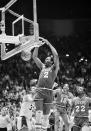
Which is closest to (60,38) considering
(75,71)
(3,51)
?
(75,71)

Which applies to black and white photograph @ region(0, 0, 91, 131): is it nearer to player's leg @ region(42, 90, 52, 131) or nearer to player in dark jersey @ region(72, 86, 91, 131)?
player in dark jersey @ region(72, 86, 91, 131)

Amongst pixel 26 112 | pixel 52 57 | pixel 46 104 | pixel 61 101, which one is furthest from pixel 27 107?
pixel 52 57

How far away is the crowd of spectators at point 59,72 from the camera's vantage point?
21319 millimetres

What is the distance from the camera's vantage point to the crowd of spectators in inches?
839

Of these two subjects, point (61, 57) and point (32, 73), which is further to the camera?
point (61, 57)

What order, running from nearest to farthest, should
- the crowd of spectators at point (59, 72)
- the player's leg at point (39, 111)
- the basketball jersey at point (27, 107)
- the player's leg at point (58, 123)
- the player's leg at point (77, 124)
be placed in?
the player's leg at point (39, 111) < the player's leg at point (77, 124) < the basketball jersey at point (27, 107) < the player's leg at point (58, 123) < the crowd of spectators at point (59, 72)

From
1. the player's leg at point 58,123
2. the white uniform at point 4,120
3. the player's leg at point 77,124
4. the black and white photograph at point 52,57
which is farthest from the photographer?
the black and white photograph at point 52,57

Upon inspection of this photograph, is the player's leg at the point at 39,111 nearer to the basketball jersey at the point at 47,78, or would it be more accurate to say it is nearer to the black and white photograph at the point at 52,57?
the basketball jersey at the point at 47,78

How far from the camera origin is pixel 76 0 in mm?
25438

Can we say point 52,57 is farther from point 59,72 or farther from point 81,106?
point 81,106

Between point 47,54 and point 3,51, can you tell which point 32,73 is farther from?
point 3,51

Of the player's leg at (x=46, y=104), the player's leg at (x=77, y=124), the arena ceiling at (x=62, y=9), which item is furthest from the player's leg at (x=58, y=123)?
the arena ceiling at (x=62, y=9)

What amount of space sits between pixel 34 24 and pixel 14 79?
1344cm

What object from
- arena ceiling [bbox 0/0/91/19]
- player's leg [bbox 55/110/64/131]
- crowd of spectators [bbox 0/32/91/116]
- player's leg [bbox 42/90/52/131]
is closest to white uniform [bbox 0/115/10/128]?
player's leg [bbox 55/110/64/131]
